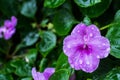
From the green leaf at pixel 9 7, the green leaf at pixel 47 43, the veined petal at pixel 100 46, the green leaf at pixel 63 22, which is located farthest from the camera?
the green leaf at pixel 9 7

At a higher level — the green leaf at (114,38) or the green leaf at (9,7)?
the green leaf at (114,38)

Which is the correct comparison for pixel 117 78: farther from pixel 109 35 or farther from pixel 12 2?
pixel 12 2

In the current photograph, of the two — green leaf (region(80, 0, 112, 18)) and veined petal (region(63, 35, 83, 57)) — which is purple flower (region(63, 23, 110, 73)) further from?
green leaf (region(80, 0, 112, 18))

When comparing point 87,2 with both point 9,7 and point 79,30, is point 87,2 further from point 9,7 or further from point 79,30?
point 9,7

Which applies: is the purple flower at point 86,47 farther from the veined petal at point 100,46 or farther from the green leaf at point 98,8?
the green leaf at point 98,8

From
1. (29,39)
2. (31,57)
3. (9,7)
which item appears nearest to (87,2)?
(31,57)

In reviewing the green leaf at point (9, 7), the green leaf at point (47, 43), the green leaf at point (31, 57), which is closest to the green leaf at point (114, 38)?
the green leaf at point (47, 43)

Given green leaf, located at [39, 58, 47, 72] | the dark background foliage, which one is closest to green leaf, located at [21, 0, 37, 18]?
the dark background foliage
